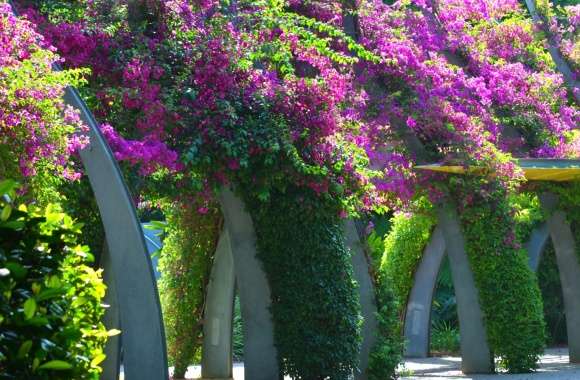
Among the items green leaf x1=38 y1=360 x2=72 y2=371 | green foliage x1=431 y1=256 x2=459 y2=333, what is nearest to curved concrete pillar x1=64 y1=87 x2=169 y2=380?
green leaf x1=38 y1=360 x2=72 y2=371

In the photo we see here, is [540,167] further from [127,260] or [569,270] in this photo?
[127,260]

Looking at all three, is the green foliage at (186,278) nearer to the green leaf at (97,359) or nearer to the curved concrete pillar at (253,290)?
the curved concrete pillar at (253,290)

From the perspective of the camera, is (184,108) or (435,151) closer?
(184,108)

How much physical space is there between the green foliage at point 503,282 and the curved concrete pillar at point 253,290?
11.7ft

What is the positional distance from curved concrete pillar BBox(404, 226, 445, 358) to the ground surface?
400 mm

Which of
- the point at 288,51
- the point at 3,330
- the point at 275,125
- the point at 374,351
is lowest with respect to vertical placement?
the point at 3,330

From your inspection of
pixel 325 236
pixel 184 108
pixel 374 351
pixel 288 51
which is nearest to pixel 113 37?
pixel 184 108

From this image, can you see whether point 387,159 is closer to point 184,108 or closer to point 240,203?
point 240,203

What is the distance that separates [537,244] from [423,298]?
2228 millimetres

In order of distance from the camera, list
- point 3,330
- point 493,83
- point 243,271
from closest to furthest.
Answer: point 3,330 → point 243,271 → point 493,83

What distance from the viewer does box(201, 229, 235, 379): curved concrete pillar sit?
14.4 meters

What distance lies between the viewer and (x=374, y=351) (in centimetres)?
1174

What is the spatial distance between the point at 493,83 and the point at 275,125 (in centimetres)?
599

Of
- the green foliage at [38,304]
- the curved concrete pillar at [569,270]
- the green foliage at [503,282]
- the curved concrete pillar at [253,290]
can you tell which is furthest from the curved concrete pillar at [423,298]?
the green foliage at [38,304]
